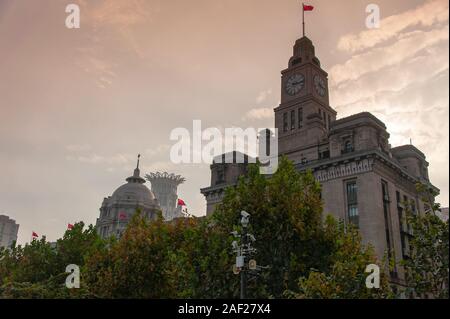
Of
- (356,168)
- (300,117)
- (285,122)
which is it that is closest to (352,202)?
(356,168)

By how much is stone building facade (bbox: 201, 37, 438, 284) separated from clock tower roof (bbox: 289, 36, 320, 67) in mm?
5177

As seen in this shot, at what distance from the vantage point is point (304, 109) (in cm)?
5684

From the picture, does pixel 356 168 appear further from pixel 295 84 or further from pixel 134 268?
pixel 134 268

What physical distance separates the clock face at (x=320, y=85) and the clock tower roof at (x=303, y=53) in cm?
266

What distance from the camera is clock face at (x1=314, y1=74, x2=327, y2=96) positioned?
197ft

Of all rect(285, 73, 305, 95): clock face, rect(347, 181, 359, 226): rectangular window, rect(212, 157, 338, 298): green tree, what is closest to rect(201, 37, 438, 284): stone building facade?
rect(347, 181, 359, 226): rectangular window

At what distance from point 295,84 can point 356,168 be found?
20.6 meters

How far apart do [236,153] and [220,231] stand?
35.4 m

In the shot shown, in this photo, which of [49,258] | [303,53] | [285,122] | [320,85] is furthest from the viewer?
[303,53]

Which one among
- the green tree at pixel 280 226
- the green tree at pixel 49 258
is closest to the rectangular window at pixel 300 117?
the green tree at pixel 49 258

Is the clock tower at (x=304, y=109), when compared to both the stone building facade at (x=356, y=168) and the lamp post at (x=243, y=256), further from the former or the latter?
the lamp post at (x=243, y=256)

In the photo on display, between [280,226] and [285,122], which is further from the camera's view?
[285,122]
